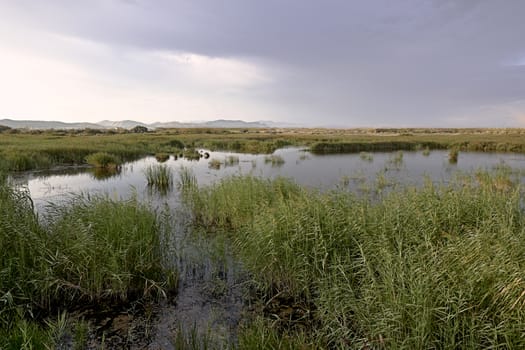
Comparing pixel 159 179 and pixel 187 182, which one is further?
pixel 159 179

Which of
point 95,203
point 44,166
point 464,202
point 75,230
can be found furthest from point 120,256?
point 44,166

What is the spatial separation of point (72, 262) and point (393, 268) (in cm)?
569

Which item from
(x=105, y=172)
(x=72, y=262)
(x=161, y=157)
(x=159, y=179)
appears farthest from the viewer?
(x=161, y=157)

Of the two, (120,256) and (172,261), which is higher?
(120,256)

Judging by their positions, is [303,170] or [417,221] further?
[303,170]

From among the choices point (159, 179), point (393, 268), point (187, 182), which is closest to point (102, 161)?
point (159, 179)

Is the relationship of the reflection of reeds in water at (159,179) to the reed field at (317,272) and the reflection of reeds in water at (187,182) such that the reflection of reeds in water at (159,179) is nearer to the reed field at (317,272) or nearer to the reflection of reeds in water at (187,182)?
the reflection of reeds in water at (187,182)

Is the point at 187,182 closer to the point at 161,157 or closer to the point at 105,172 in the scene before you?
the point at 105,172

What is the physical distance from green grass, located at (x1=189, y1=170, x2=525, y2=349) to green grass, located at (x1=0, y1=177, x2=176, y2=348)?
2150 mm

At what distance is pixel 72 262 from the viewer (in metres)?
5.80

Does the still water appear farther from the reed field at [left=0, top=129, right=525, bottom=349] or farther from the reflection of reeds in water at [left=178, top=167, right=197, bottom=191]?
the reed field at [left=0, top=129, right=525, bottom=349]

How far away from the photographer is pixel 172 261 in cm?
718

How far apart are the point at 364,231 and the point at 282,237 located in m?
1.67

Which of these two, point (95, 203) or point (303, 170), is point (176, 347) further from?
point (303, 170)
